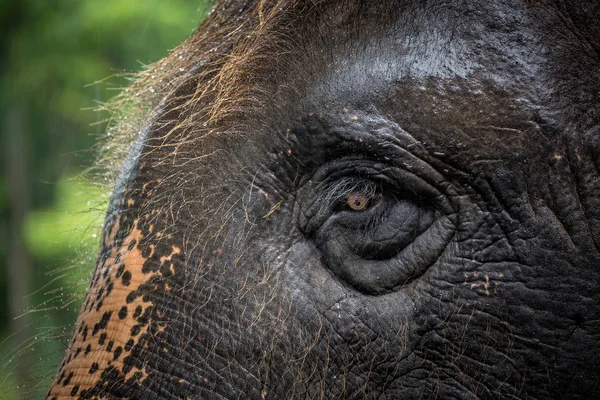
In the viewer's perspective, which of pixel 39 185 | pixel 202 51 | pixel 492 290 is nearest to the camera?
pixel 492 290

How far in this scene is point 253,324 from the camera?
259 cm

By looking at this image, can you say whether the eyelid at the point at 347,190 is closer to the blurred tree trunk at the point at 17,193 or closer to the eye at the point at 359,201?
the eye at the point at 359,201

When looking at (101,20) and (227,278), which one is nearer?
(227,278)

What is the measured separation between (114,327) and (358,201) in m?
0.90

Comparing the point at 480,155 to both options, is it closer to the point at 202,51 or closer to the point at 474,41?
the point at 474,41

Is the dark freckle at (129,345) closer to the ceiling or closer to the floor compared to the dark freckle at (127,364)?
closer to the ceiling

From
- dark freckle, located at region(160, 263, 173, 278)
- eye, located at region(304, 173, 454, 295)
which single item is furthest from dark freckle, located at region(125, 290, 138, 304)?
eye, located at region(304, 173, 454, 295)

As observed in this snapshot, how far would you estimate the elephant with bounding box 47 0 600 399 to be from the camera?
247 centimetres

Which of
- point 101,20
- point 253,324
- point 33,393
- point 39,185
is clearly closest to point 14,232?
point 39,185

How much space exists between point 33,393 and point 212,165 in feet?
4.69

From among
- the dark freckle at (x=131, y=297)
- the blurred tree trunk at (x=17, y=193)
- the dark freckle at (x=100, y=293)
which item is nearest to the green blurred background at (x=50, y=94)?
the blurred tree trunk at (x=17, y=193)

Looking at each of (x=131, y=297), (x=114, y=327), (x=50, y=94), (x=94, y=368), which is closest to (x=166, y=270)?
(x=131, y=297)

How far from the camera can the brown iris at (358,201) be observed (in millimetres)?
2619

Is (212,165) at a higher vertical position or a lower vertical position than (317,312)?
higher
